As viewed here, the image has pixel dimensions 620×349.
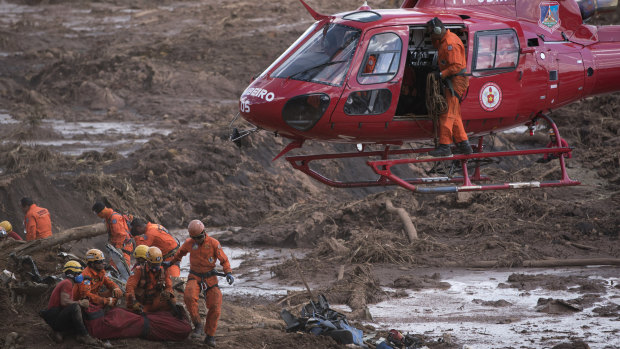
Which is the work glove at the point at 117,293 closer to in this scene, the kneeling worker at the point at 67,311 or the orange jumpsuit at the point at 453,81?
the kneeling worker at the point at 67,311

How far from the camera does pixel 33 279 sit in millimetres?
10945

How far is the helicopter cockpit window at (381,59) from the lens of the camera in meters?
10.5

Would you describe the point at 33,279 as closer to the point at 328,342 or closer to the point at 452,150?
the point at 328,342

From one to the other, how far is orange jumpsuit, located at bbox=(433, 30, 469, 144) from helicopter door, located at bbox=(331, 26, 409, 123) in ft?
1.73

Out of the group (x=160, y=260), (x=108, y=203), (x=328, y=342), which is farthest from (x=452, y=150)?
(x=108, y=203)

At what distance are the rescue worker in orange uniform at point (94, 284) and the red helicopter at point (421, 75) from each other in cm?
262

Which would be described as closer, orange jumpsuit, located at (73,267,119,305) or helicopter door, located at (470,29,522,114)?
orange jumpsuit, located at (73,267,119,305)

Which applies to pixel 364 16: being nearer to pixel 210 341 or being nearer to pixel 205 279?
pixel 205 279

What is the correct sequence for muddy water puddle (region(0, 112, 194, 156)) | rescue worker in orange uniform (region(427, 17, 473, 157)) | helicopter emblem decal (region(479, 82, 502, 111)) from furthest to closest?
1. muddy water puddle (region(0, 112, 194, 156))
2. helicopter emblem decal (region(479, 82, 502, 111))
3. rescue worker in orange uniform (region(427, 17, 473, 157))

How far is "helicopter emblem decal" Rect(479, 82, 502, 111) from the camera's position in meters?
11.3

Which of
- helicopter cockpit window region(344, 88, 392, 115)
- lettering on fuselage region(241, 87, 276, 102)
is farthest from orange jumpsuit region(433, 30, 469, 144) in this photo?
lettering on fuselage region(241, 87, 276, 102)

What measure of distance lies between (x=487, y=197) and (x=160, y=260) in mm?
9857

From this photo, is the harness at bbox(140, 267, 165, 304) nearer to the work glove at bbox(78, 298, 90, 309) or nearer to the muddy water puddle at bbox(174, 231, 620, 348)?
the work glove at bbox(78, 298, 90, 309)

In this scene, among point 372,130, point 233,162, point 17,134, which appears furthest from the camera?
point 17,134
